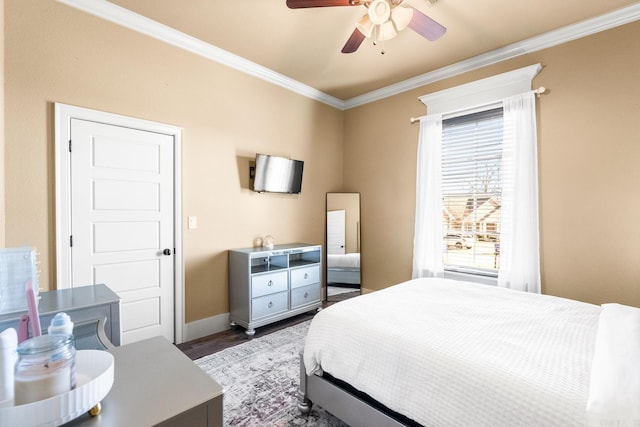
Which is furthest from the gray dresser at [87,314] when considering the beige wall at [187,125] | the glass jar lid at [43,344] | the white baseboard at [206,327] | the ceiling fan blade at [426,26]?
the ceiling fan blade at [426,26]

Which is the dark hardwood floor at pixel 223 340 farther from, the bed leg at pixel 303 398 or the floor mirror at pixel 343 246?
the bed leg at pixel 303 398

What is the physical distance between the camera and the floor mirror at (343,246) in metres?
4.42

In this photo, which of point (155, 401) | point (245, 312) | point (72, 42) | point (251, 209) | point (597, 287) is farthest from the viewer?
point (251, 209)

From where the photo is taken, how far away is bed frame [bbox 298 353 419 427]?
1.49m

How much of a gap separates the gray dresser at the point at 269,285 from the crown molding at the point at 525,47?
2453 mm

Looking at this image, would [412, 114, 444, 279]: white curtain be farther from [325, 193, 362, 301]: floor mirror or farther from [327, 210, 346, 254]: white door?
[327, 210, 346, 254]: white door

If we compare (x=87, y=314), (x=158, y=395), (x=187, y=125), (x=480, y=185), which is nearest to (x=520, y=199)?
(x=480, y=185)

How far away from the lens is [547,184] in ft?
9.60

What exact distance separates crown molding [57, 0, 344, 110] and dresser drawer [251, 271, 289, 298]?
2411mm

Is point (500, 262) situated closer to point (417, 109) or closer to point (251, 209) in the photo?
point (417, 109)

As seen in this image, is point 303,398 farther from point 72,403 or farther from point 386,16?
point 386,16

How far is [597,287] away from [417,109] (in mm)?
2651

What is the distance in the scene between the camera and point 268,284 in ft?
10.9

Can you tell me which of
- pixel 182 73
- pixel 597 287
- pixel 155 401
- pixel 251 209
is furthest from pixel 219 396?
pixel 597 287
